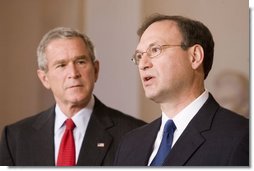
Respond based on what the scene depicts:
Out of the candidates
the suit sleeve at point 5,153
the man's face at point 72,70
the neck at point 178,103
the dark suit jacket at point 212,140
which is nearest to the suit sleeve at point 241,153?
the dark suit jacket at point 212,140

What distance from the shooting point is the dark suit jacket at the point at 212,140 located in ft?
6.07

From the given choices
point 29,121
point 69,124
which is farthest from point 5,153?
point 69,124

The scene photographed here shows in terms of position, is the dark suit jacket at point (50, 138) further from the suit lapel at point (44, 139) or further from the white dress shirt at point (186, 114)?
the white dress shirt at point (186, 114)

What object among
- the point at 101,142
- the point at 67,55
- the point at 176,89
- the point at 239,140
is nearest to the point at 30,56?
the point at 67,55

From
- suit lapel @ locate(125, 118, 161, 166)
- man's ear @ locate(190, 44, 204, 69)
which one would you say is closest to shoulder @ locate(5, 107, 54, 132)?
suit lapel @ locate(125, 118, 161, 166)

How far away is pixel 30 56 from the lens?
2.10 m

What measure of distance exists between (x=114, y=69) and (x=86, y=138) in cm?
30

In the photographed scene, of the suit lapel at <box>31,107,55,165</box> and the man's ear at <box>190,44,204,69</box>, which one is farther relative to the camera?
the suit lapel at <box>31,107,55,165</box>

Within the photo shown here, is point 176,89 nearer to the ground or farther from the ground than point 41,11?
nearer to the ground

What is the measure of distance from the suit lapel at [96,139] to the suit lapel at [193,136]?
271 mm

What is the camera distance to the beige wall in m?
2.00

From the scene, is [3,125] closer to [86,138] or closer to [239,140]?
[86,138]

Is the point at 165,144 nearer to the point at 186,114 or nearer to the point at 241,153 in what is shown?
the point at 186,114

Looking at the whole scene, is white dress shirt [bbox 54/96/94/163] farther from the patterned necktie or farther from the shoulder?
the patterned necktie
